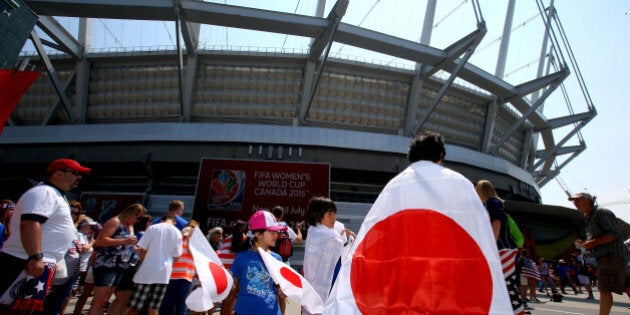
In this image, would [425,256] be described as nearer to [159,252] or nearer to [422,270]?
[422,270]

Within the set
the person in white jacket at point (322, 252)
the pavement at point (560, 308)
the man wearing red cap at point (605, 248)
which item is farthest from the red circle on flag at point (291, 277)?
the man wearing red cap at point (605, 248)

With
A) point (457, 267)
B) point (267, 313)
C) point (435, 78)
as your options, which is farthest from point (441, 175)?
point (435, 78)

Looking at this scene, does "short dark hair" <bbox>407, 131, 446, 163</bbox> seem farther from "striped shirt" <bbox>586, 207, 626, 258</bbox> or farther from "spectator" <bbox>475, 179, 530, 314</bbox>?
"striped shirt" <bbox>586, 207, 626, 258</bbox>

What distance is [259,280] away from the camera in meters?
3.33

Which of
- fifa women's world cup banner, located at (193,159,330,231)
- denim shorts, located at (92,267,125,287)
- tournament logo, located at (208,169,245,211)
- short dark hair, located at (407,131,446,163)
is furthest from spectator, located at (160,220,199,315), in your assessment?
tournament logo, located at (208,169,245,211)

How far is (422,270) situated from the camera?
1.82 meters

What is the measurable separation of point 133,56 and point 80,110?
528cm

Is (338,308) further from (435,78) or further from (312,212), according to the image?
(435,78)

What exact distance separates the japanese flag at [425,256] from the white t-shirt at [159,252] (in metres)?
A: 2.79

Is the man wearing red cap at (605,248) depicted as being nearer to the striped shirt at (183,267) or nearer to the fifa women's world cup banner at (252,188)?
the striped shirt at (183,267)

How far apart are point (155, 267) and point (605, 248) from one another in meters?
5.32

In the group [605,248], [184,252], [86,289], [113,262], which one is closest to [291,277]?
[184,252]

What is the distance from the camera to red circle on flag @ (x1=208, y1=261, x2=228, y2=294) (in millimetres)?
3493

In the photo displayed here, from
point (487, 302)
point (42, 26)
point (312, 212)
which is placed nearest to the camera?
point (487, 302)
